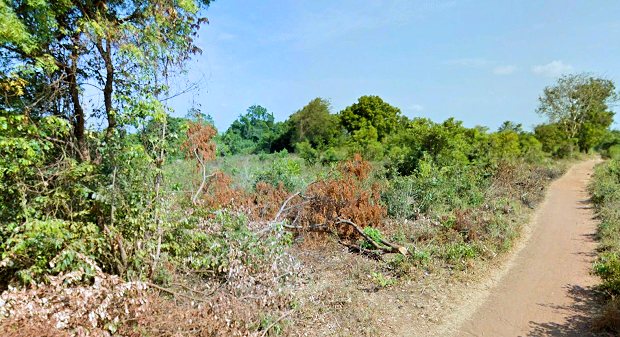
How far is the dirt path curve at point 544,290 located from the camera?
462cm

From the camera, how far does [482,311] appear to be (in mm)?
5062

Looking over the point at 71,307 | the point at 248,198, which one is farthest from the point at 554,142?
the point at 71,307

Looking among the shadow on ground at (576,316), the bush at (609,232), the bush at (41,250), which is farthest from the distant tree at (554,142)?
the bush at (41,250)

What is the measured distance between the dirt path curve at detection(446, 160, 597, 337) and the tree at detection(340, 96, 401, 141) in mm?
16860

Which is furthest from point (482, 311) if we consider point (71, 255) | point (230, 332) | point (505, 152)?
point (505, 152)

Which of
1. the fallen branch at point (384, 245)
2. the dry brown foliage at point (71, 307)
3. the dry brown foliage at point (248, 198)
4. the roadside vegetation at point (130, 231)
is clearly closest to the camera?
the dry brown foliage at point (71, 307)

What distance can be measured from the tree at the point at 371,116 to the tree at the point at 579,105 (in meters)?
12.3

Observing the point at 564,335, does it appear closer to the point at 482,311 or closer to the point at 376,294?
the point at 482,311

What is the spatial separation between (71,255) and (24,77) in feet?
6.63

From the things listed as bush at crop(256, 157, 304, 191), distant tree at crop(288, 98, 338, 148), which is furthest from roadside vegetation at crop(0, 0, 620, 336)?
distant tree at crop(288, 98, 338, 148)

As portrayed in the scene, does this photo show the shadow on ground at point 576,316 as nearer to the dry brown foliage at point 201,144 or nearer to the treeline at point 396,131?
the dry brown foliage at point 201,144

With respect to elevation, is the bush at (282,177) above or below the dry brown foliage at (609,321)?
above

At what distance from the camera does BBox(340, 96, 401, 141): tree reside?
84.3 ft

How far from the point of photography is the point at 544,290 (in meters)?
5.63
